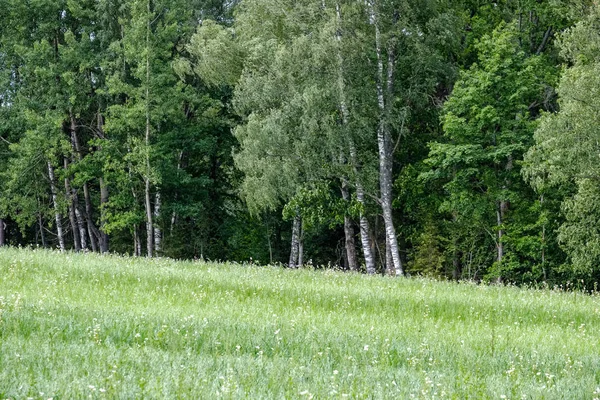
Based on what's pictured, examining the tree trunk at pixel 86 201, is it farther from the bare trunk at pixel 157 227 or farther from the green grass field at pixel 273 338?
the green grass field at pixel 273 338

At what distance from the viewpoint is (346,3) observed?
92.8ft

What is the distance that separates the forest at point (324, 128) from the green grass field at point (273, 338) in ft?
44.6

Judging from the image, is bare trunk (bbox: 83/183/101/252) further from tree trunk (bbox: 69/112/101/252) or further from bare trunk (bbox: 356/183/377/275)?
bare trunk (bbox: 356/183/377/275)

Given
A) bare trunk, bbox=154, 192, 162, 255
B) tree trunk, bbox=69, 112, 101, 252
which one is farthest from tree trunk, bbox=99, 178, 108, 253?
bare trunk, bbox=154, 192, 162, 255

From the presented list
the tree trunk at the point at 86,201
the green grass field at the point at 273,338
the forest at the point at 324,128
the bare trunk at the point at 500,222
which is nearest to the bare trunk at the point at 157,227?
the forest at the point at 324,128

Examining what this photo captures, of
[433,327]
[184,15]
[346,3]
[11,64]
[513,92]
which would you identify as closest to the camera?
[433,327]

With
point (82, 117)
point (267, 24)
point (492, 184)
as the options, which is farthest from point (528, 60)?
point (82, 117)

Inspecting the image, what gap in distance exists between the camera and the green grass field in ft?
19.9

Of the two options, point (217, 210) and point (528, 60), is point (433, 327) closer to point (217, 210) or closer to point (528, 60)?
point (528, 60)

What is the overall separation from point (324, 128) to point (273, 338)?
1994 cm

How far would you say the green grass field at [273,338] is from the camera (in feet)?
19.9

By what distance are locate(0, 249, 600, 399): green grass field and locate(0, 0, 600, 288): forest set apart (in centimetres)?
1360

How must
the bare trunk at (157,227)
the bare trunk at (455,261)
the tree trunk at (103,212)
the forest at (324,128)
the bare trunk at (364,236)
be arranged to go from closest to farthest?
the forest at (324,128), the bare trunk at (364,236), the bare trunk at (455,261), the bare trunk at (157,227), the tree trunk at (103,212)

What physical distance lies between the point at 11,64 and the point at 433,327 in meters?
37.2
